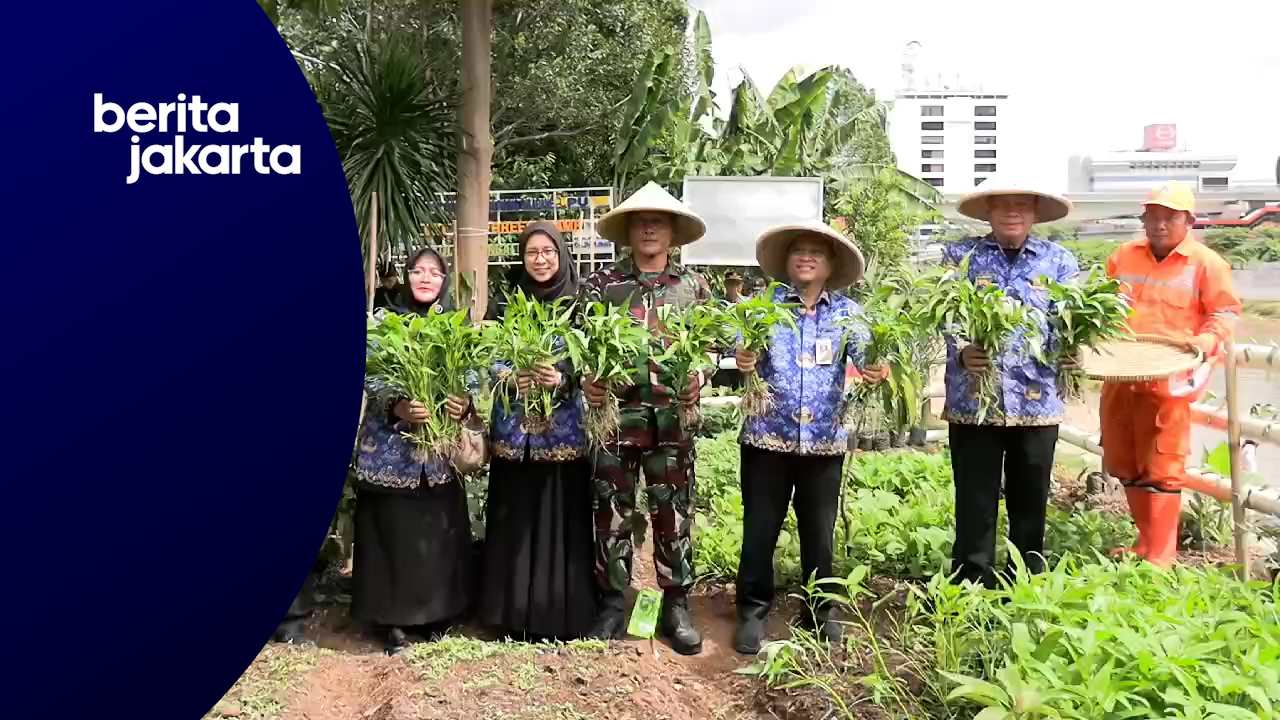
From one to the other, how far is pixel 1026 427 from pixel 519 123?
14544 millimetres

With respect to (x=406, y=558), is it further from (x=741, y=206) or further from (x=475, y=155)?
(x=741, y=206)

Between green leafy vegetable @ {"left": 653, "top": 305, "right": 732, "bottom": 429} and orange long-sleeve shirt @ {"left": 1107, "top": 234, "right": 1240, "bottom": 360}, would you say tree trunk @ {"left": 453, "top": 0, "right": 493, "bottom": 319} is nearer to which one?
green leafy vegetable @ {"left": 653, "top": 305, "right": 732, "bottom": 429}

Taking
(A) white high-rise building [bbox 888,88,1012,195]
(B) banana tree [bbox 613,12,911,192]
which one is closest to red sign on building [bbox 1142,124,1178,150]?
(A) white high-rise building [bbox 888,88,1012,195]

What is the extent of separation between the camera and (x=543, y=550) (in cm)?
377

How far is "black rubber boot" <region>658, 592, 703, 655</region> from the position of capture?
3750mm

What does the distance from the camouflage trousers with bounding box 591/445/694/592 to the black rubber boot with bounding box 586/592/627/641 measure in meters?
0.05

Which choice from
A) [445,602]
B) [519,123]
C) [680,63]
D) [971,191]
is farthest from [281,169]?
[519,123]

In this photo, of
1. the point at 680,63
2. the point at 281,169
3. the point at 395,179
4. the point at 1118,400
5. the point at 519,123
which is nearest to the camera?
the point at 281,169

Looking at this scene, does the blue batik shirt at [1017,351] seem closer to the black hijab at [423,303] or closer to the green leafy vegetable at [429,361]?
the green leafy vegetable at [429,361]

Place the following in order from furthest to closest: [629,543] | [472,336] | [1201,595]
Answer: [629,543]
[472,336]
[1201,595]

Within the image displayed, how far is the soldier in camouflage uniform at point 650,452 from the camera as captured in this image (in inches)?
144

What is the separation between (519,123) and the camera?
667 inches

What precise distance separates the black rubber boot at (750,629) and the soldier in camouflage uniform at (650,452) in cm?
18

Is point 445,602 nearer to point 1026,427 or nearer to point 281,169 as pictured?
point 281,169
